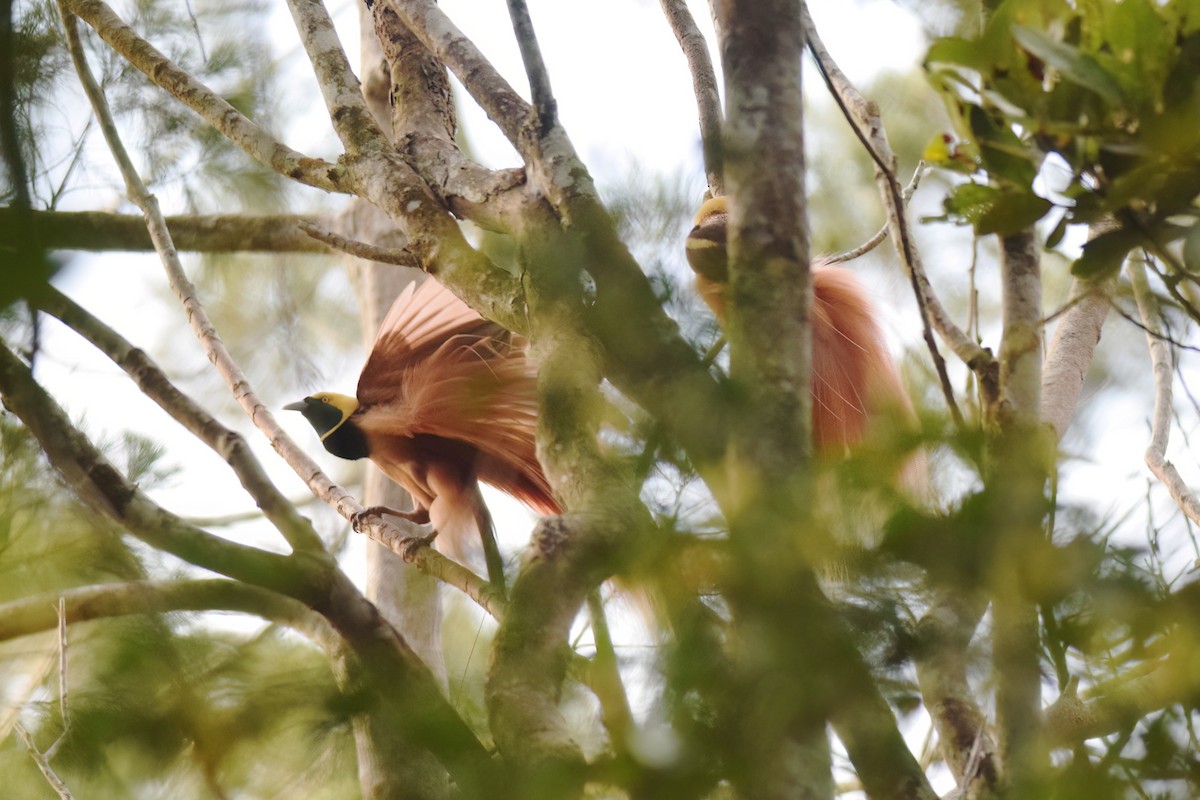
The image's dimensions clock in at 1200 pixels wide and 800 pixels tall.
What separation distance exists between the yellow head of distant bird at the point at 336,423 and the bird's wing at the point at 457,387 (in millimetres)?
53

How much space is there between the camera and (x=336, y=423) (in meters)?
2.38

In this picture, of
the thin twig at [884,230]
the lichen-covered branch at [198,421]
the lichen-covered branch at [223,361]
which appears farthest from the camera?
the lichen-covered branch at [223,361]

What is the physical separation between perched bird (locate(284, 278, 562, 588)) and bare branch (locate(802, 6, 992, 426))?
0.71 metres

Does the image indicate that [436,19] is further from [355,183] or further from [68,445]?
[68,445]

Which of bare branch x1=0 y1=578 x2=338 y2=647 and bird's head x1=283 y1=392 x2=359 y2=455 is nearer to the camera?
bare branch x1=0 y1=578 x2=338 y2=647

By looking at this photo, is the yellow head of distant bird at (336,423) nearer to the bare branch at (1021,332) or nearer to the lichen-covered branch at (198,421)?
the lichen-covered branch at (198,421)

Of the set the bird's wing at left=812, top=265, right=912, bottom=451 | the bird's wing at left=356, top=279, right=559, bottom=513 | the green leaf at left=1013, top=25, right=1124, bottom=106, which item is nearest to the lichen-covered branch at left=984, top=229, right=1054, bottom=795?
the green leaf at left=1013, top=25, right=1124, bottom=106

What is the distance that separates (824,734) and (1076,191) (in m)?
0.44

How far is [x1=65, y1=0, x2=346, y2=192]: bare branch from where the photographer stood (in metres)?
1.57

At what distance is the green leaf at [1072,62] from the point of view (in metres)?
0.75

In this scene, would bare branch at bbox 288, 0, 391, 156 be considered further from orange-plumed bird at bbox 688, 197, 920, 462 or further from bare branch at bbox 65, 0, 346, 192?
orange-plumed bird at bbox 688, 197, 920, 462

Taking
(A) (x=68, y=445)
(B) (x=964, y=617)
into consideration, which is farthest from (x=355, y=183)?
(B) (x=964, y=617)

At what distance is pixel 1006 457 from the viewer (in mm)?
742

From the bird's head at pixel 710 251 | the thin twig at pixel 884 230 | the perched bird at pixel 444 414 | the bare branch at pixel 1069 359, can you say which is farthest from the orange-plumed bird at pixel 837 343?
the perched bird at pixel 444 414
